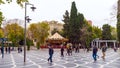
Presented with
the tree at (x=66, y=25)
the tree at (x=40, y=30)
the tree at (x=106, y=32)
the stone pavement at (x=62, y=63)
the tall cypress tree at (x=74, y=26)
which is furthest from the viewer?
the tree at (x=106, y=32)

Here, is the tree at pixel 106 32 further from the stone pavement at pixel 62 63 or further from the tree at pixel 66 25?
the stone pavement at pixel 62 63

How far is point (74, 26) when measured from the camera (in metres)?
104

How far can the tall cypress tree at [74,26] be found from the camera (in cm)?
10313

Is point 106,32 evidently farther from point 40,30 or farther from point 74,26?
point 74,26

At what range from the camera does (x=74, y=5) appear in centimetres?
10456

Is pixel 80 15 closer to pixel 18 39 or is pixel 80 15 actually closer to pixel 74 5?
pixel 74 5

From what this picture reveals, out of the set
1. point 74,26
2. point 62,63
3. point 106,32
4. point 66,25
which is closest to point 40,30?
point 66,25

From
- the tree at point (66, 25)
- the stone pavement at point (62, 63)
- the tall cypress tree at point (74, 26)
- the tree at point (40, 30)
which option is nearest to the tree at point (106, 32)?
the tree at point (66, 25)

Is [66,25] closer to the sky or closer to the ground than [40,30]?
closer to the sky

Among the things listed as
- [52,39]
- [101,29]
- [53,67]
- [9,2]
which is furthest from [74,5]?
[9,2]

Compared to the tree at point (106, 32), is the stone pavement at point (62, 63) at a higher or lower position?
lower

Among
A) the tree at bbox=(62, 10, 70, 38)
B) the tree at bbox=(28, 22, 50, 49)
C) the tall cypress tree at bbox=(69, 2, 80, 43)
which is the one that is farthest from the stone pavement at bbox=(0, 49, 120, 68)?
the tree at bbox=(28, 22, 50, 49)

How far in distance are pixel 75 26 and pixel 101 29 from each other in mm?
38339

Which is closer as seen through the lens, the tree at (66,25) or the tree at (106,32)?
the tree at (66,25)
